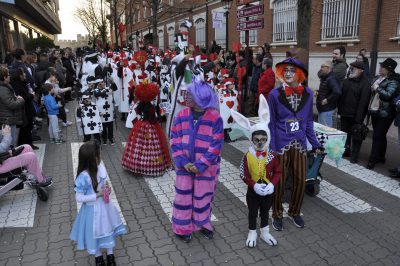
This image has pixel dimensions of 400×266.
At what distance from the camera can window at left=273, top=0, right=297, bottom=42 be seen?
1539 centimetres

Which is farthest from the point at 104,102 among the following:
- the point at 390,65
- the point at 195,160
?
the point at 390,65

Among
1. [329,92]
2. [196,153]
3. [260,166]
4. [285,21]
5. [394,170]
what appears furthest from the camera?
[285,21]

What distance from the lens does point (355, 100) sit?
6.28m

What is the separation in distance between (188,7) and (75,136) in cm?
1946

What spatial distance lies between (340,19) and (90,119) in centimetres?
1044

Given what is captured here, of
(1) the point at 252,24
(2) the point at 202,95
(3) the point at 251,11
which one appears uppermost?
(3) the point at 251,11

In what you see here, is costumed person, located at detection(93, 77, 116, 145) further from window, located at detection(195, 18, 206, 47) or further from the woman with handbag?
window, located at detection(195, 18, 206, 47)

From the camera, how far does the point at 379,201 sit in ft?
16.3

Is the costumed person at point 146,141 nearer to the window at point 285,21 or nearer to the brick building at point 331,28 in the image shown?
the brick building at point 331,28

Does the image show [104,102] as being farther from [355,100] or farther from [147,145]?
[355,100]

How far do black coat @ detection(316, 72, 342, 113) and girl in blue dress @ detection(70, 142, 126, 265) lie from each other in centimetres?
468

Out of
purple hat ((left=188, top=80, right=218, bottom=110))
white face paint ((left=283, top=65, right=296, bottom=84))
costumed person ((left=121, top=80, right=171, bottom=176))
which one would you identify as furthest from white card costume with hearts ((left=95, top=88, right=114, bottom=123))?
white face paint ((left=283, top=65, right=296, bottom=84))

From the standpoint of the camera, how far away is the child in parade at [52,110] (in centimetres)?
783

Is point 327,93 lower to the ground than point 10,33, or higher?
lower
